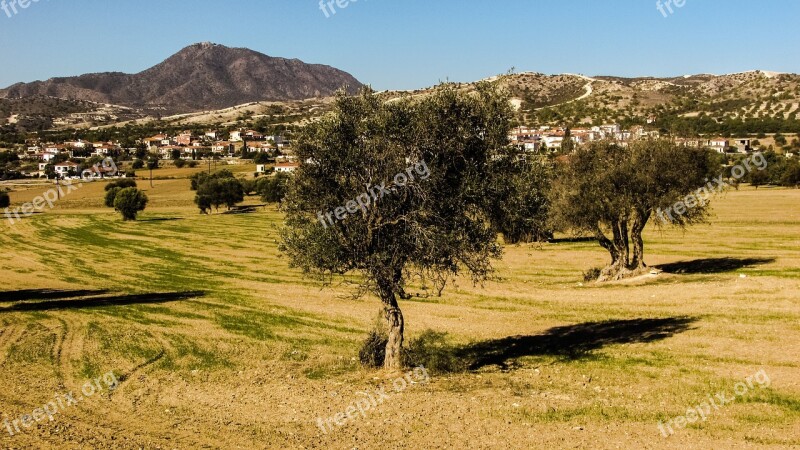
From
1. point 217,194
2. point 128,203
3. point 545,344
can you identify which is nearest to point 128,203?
point 128,203

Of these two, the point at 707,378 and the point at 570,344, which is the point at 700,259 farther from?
the point at 707,378

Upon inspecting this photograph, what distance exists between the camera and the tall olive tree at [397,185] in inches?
929

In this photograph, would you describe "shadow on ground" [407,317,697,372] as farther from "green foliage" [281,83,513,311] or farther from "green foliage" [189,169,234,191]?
"green foliage" [189,169,234,191]

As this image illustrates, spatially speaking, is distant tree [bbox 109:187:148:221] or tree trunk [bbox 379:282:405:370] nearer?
tree trunk [bbox 379:282:405:370]

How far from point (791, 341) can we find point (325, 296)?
3124cm

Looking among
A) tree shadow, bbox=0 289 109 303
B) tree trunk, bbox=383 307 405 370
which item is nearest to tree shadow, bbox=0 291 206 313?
tree shadow, bbox=0 289 109 303

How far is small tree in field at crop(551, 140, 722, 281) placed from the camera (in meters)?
45.5

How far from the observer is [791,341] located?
28.2m

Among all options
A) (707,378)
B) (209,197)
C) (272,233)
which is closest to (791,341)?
(707,378)

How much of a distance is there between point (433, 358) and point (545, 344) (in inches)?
294

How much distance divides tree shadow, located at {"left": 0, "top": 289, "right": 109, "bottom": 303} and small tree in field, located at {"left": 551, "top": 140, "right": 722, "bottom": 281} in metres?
38.6

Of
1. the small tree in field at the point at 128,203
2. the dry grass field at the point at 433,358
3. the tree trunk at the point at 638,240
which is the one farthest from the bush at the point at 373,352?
the small tree in field at the point at 128,203

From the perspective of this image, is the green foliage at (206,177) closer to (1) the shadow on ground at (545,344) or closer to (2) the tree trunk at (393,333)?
(1) the shadow on ground at (545,344)

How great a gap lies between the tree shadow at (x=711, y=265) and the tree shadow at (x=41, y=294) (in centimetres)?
4792
